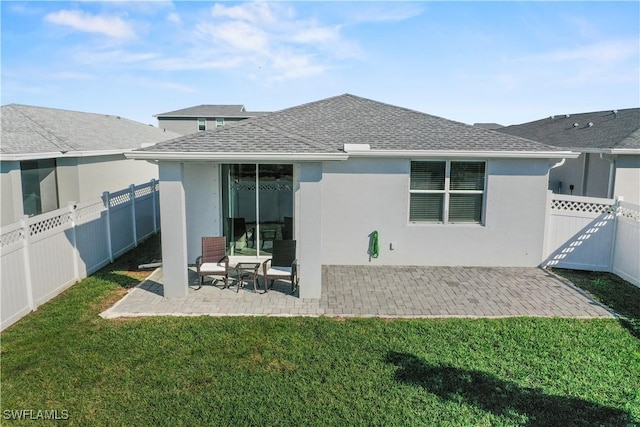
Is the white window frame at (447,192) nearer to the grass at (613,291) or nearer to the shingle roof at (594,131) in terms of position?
the grass at (613,291)

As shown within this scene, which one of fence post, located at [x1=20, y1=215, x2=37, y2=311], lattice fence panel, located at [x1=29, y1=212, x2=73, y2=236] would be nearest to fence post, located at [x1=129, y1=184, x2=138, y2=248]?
lattice fence panel, located at [x1=29, y1=212, x2=73, y2=236]

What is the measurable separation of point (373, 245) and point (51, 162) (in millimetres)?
11053

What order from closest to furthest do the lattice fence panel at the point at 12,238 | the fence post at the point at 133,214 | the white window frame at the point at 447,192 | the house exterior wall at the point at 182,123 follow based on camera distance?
1. the lattice fence panel at the point at 12,238
2. the white window frame at the point at 447,192
3. the fence post at the point at 133,214
4. the house exterior wall at the point at 182,123

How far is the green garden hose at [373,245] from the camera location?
11.4 m

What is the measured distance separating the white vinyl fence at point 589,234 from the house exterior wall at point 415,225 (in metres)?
0.38

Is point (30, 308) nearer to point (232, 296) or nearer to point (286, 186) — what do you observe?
point (232, 296)

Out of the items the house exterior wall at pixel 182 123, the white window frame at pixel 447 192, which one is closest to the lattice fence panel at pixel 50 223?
the white window frame at pixel 447 192

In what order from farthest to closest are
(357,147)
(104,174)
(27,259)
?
(104,174) → (357,147) → (27,259)

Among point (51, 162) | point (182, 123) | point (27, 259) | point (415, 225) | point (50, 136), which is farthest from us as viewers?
point (182, 123)

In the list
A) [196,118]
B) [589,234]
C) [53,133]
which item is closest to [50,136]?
[53,133]

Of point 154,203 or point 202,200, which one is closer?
point 202,200

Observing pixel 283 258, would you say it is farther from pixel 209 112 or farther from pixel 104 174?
pixel 209 112

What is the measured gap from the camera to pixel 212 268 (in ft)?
31.0

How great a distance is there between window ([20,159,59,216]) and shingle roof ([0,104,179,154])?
0.69m
